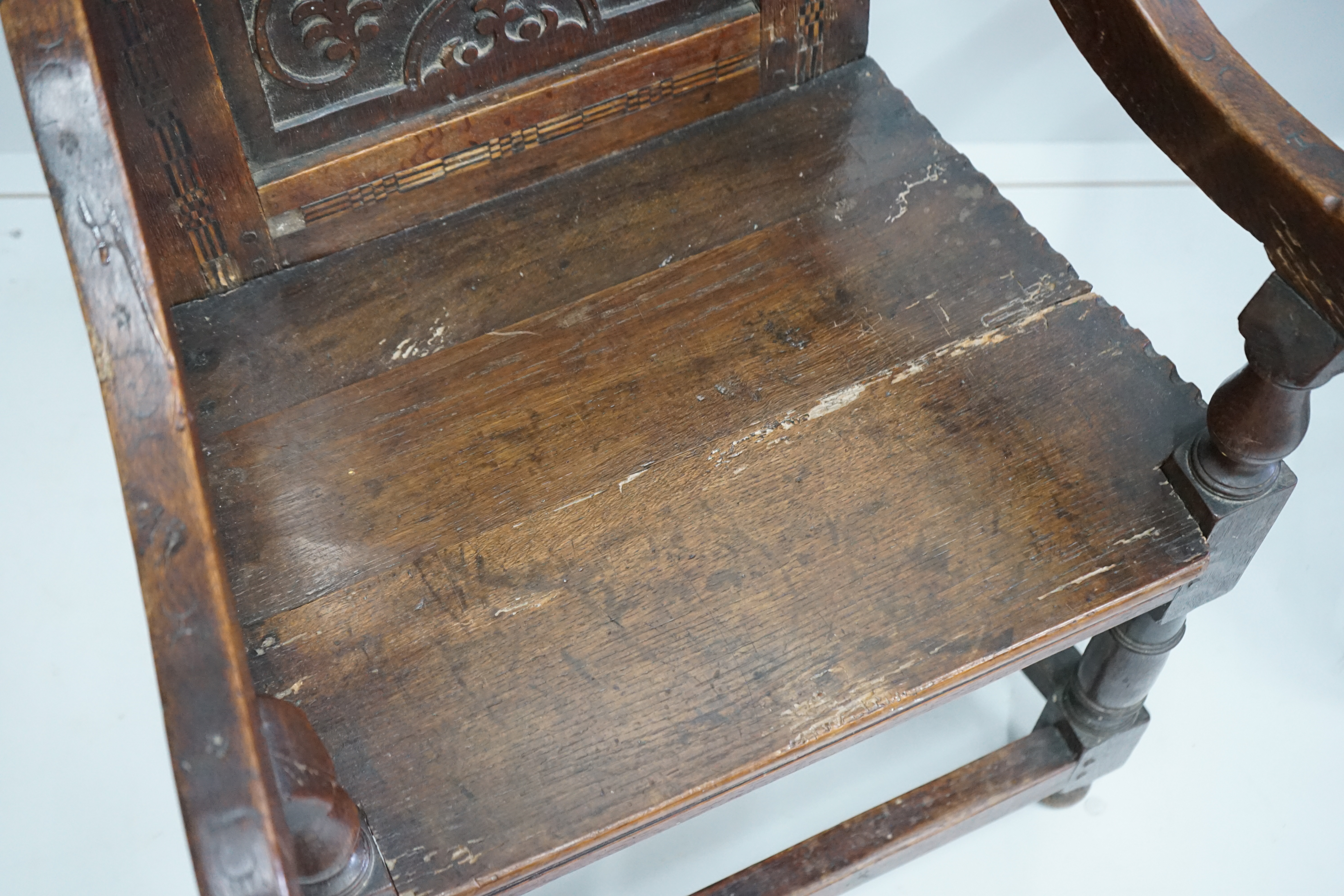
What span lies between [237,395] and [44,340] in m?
0.83

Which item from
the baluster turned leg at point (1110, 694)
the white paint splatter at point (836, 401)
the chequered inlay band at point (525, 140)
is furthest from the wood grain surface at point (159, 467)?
the baluster turned leg at point (1110, 694)

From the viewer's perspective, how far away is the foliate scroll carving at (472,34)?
1028 millimetres

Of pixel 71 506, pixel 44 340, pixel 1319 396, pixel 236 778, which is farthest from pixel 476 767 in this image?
pixel 1319 396

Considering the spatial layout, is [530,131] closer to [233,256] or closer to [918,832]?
[233,256]

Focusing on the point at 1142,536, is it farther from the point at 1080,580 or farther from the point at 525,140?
the point at 525,140

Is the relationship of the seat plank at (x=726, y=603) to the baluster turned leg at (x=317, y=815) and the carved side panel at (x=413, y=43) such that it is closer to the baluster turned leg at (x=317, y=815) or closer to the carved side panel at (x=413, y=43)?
the baluster turned leg at (x=317, y=815)

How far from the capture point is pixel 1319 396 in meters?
1.62

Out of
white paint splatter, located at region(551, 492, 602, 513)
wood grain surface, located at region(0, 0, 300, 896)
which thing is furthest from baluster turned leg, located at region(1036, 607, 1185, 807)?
wood grain surface, located at region(0, 0, 300, 896)

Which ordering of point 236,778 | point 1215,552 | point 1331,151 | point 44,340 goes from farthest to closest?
point 44,340 < point 1215,552 < point 1331,151 < point 236,778

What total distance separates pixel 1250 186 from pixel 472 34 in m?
0.61

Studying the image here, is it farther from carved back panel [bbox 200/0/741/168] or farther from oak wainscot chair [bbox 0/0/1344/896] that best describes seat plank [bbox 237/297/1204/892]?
carved back panel [bbox 200/0/741/168]

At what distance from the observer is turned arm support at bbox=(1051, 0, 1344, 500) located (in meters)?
0.79

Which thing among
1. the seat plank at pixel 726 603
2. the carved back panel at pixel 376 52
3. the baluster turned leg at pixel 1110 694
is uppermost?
the carved back panel at pixel 376 52

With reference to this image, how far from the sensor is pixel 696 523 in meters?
0.95
